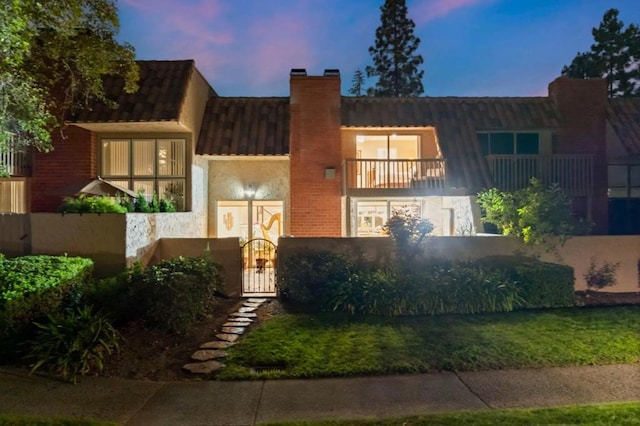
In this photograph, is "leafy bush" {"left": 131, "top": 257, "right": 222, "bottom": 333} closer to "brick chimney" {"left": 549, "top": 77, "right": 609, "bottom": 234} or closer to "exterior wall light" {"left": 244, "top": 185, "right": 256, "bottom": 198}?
"exterior wall light" {"left": 244, "top": 185, "right": 256, "bottom": 198}

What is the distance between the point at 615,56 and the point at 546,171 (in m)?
16.3

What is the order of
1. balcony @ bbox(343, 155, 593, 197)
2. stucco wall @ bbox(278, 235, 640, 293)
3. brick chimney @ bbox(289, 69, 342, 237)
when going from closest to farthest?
1. stucco wall @ bbox(278, 235, 640, 293)
2. balcony @ bbox(343, 155, 593, 197)
3. brick chimney @ bbox(289, 69, 342, 237)

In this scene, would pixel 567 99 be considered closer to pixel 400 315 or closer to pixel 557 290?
pixel 557 290

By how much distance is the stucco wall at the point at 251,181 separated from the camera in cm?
1459

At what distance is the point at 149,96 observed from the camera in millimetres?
12531

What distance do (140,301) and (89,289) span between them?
1.38 metres

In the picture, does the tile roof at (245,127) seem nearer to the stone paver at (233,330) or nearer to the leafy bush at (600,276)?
the stone paver at (233,330)

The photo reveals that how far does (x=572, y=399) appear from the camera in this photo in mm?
4891

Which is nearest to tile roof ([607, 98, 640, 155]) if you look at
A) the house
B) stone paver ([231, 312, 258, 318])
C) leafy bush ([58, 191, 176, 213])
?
the house

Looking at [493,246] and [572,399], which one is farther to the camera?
[493,246]

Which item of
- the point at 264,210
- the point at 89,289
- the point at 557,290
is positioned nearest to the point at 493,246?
the point at 557,290

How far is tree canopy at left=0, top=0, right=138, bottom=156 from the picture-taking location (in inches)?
293

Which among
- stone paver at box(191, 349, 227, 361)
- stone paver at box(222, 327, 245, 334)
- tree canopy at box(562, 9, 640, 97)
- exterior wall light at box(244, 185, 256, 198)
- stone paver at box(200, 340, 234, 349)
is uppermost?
tree canopy at box(562, 9, 640, 97)

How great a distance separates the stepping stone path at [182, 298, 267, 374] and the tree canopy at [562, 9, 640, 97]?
83.5 ft
